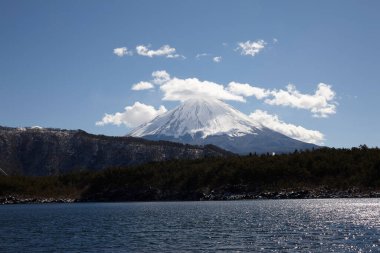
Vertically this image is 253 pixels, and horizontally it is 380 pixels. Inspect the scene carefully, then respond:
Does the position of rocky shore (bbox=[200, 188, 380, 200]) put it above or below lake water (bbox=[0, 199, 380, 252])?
above

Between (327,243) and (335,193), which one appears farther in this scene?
(335,193)

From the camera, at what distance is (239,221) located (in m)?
86.3

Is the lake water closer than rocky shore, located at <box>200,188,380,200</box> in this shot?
Yes

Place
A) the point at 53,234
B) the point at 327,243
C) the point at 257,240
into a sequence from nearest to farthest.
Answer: the point at 327,243 → the point at 257,240 → the point at 53,234

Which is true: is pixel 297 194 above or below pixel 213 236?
above

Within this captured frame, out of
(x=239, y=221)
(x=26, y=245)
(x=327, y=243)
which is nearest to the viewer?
(x=327, y=243)

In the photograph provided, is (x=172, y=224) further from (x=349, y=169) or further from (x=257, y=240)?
(x=349, y=169)

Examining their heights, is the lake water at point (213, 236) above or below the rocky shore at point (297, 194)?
below

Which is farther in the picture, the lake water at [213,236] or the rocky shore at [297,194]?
the rocky shore at [297,194]

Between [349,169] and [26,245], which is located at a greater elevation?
[349,169]

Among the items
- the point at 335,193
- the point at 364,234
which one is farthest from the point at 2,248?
the point at 335,193

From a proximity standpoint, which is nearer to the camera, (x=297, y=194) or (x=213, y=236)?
(x=213, y=236)

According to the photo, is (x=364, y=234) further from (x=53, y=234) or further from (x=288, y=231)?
(x=53, y=234)

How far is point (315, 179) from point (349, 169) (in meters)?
13.0
